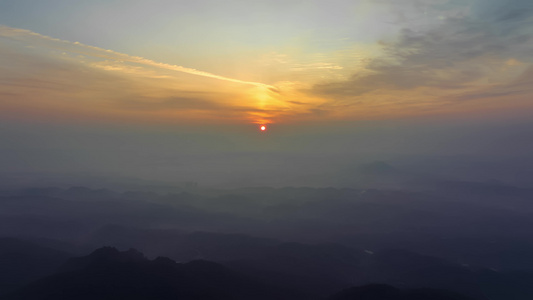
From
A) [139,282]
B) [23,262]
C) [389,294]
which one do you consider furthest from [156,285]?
[389,294]

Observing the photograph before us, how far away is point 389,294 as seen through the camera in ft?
302

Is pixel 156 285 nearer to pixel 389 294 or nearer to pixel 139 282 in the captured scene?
pixel 139 282

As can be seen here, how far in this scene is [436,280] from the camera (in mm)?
123500

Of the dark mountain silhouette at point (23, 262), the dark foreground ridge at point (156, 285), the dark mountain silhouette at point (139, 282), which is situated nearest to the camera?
the dark mountain silhouette at point (139, 282)

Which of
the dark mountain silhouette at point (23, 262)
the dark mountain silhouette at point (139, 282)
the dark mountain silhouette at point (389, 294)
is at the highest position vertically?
the dark mountain silhouette at point (389, 294)

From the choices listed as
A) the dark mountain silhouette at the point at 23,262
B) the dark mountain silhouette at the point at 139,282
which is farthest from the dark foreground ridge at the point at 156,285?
the dark mountain silhouette at the point at 23,262

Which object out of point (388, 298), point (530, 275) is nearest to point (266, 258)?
point (388, 298)

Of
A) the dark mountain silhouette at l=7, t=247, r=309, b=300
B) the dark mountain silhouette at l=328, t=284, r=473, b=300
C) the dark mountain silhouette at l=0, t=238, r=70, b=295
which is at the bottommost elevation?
the dark mountain silhouette at l=0, t=238, r=70, b=295

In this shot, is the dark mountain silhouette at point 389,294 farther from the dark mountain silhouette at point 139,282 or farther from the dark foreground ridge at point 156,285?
the dark mountain silhouette at point 139,282

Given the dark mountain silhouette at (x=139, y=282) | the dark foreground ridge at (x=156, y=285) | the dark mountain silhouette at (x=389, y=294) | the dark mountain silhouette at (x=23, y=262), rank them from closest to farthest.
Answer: the dark mountain silhouette at (x=139, y=282) → the dark foreground ridge at (x=156, y=285) → the dark mountain silhouette at (x=389, y=294) → the dark mountain silhouette at (x=23, y=262)

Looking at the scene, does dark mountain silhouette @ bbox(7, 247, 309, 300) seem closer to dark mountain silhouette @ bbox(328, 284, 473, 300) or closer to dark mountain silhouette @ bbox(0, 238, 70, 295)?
dark mountain silhouette @ bbox(0, 238, 70, 295)

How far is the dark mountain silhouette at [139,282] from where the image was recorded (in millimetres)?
91062

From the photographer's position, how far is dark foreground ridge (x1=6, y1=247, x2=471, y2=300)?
9119 cm

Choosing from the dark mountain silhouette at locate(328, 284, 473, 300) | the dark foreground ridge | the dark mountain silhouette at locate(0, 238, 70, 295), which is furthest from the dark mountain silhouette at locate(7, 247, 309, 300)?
the dark mountain silhouette at locate(328, 284, 473, 300)
